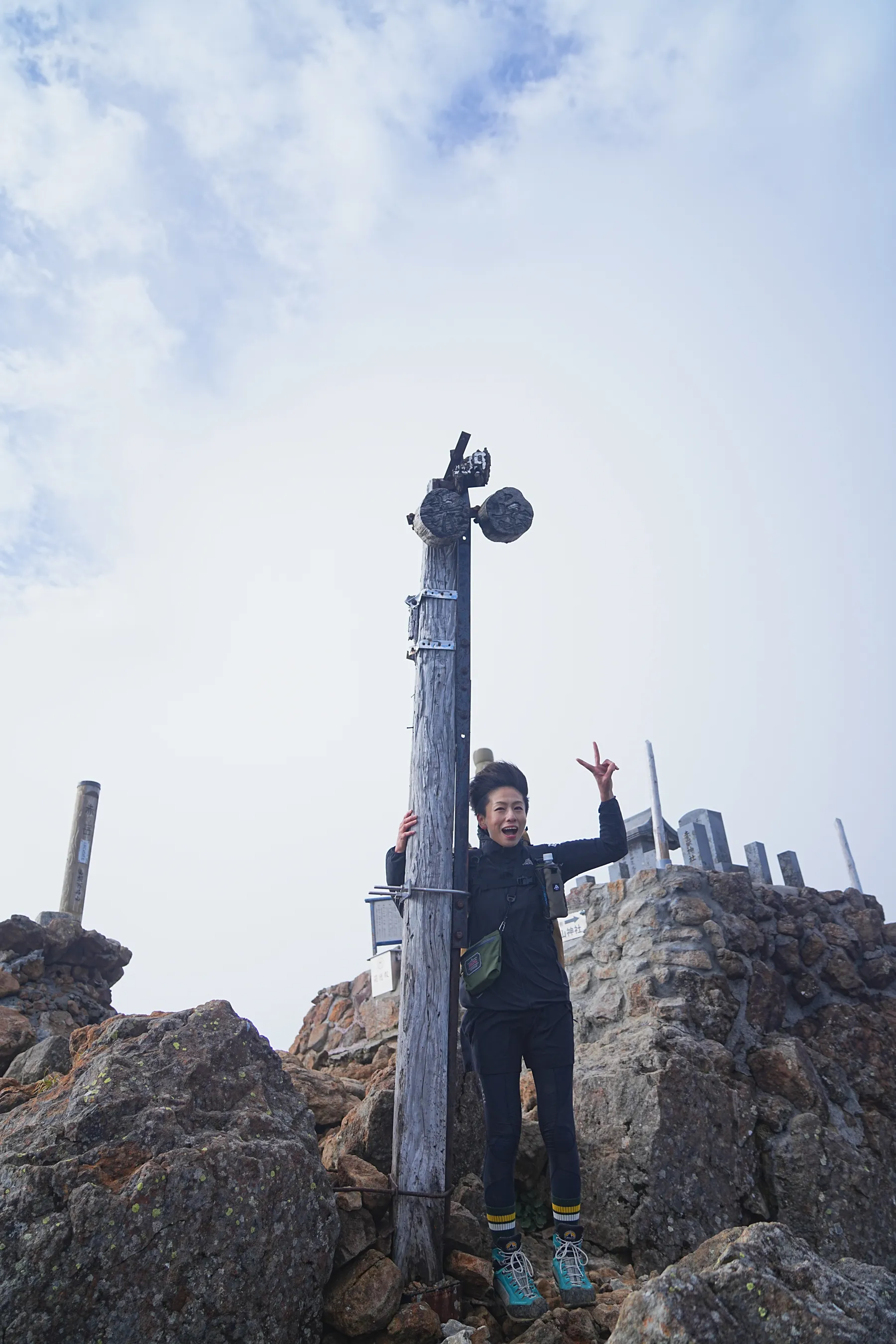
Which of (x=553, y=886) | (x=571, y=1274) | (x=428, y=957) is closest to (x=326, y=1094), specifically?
(x=428, y=957)

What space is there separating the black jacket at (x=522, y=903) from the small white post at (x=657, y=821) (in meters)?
2.93

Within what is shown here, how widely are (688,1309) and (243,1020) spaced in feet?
7.06

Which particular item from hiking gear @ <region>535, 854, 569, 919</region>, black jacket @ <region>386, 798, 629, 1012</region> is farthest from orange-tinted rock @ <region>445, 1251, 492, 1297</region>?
hiking gear @ <region>535, 854, 569, 919</region>

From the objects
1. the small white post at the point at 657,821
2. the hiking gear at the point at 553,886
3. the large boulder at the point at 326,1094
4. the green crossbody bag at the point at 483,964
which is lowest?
the large boulder at the point at 326,1094

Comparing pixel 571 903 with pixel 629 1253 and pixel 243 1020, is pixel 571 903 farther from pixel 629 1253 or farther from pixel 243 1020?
pixel 243 1020

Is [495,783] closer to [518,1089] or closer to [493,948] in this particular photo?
[493,948]

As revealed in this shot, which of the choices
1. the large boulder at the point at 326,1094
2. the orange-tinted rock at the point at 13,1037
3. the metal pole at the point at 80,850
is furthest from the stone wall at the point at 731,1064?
the metal pole at the point at 80,850

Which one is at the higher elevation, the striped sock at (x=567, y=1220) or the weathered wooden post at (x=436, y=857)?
the weathered wooden post at (x=436, y=857)

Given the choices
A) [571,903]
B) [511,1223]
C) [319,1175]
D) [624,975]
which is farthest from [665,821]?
[319,1175]

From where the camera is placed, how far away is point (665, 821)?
805 cm

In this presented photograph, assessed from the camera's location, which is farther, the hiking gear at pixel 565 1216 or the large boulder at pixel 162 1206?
the hiking gear at pixel 565 1216

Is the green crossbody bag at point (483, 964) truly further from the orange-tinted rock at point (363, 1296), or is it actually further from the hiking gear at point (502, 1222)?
the orange-tinted rock at point (363, 1296)

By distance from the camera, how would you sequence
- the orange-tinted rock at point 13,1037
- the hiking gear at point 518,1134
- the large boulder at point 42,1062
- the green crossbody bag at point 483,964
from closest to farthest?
1. the hiking gear at point 518,1134
2. the green crossbody bag at point 483,964
3. the large boulder at point 42,1062
4. the orange-tinted rock at point 13,1037

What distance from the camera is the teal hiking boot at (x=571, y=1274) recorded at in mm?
3256
